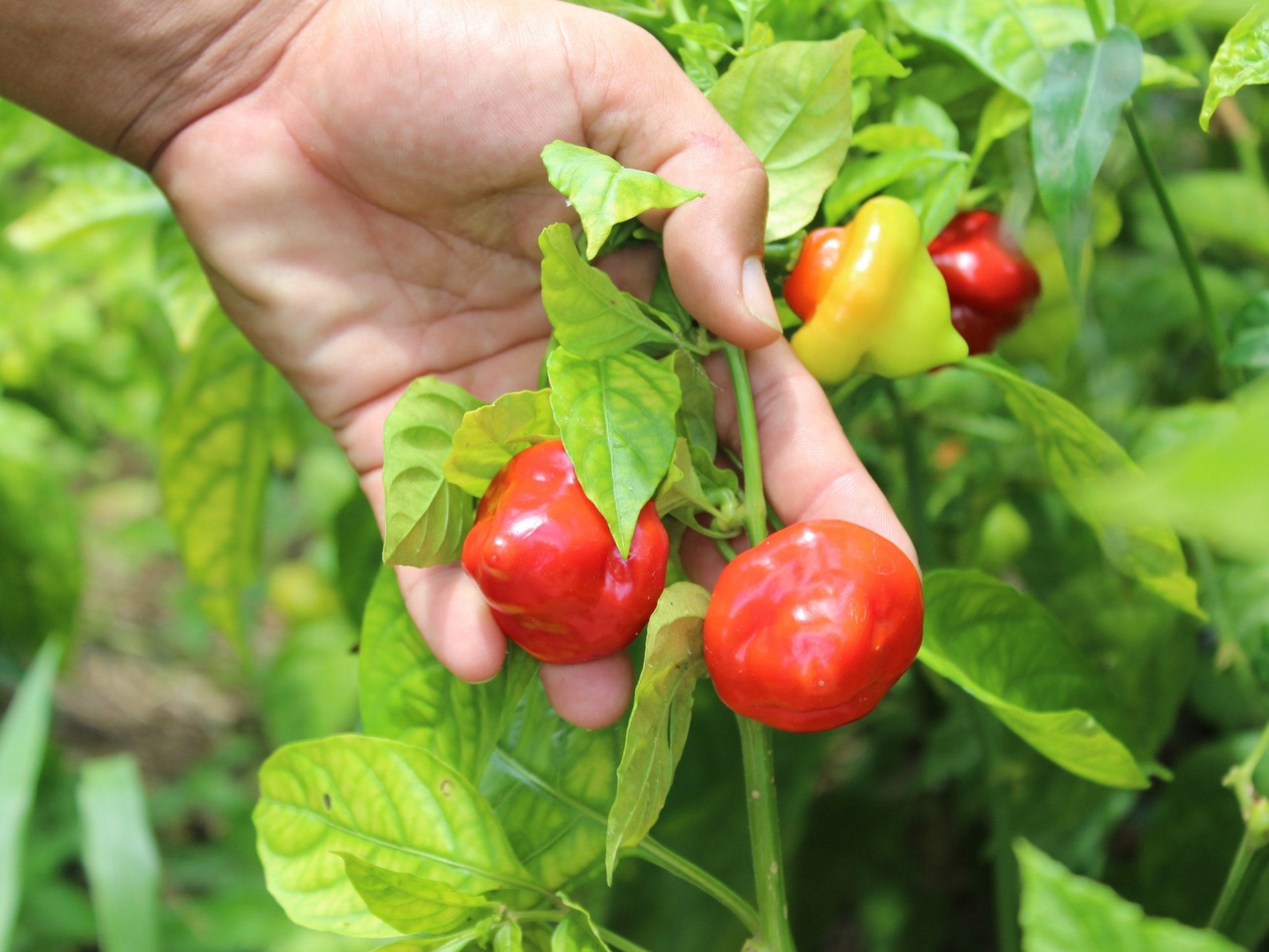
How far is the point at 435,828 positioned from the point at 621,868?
0.42 m

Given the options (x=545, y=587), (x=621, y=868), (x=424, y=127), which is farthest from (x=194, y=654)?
(x=545, y=587)

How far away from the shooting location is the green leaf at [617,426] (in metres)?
0.61

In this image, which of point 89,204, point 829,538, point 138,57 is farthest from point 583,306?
point 89,204

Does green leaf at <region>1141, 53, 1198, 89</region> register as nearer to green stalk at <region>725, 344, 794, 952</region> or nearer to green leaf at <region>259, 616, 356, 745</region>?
green stalk at <region>725, 344, 794, 952</region>

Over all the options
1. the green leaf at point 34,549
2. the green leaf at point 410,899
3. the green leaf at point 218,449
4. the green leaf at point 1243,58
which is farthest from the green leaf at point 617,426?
the green leaf at point 34,549

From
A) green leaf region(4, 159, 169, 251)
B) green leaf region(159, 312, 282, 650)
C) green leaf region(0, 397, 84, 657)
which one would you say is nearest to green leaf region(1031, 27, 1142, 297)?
green leaf region(159, 312, 282, 650)

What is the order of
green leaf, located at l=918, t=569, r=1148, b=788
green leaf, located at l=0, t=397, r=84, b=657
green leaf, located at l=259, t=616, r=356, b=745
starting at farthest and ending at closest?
1. green leaf, located at l=0, t=397, r=84, b=657
2. green leaf, located at l=259, t=616, r=356, b=745
3. green leaf, located at l=918, t=569, r=1148, b=788

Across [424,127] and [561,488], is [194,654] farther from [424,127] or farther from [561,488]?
[561,488]

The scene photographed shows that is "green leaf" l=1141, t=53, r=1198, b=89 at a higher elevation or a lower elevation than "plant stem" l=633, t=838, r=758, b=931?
higher

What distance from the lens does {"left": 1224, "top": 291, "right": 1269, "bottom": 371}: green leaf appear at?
2.50 ft

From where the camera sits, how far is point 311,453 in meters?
1.99

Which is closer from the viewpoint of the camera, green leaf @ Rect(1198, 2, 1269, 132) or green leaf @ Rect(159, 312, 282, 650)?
green leaf @ Rect(1198, 2, 1269, 132)

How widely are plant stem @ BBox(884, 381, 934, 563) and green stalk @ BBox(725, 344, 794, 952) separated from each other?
12.5 inches

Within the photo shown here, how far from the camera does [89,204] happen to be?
4.08 feet
